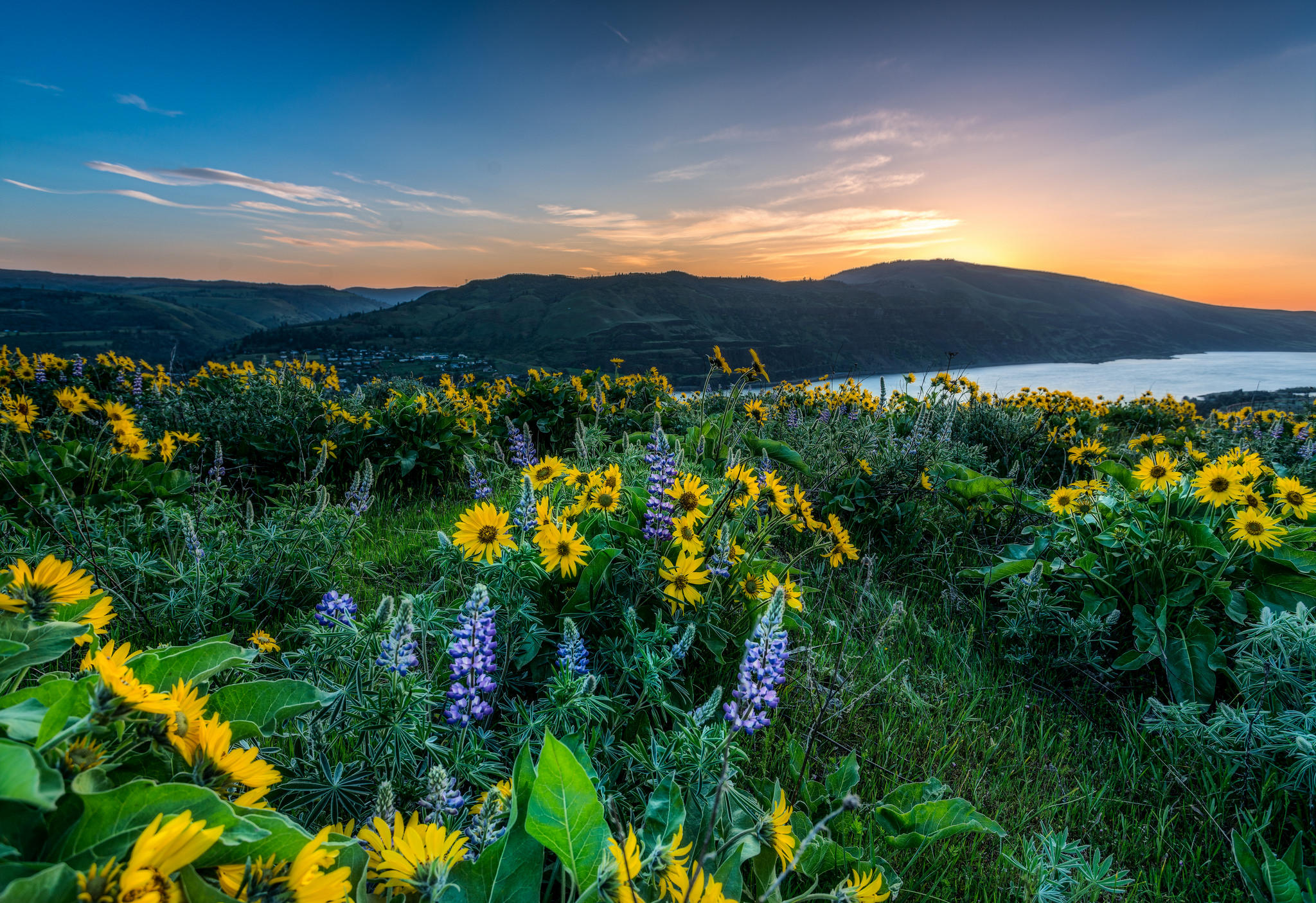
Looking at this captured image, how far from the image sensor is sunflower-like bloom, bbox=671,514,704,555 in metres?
1.91

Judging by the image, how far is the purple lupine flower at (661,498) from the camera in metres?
1.93

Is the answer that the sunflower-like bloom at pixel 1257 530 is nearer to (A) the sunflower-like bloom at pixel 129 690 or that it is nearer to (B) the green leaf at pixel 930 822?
(B) the green leaf at pixel 930 822

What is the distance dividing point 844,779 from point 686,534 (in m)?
0.88

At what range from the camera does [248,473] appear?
4.30 m

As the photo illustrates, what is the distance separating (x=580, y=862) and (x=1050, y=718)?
231 centimetres

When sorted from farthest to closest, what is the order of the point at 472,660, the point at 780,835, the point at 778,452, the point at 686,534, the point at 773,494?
the point at 778,452 → the point at 773,494 → the point at 686,534 → the point at 472,660 → the point at 780,835

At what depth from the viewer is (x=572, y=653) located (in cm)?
155

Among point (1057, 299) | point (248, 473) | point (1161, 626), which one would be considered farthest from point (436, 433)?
point (1057, 299)

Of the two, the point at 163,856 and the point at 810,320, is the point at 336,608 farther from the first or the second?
the point at 810,320

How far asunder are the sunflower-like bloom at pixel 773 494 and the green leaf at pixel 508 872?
5.55ft

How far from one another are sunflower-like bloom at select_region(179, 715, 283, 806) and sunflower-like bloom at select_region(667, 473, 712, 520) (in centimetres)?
136

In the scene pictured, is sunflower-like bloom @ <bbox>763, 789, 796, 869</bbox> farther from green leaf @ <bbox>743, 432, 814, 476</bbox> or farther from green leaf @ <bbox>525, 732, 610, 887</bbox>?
green leaf @ <bbox>743, 432, 814, 476</bbox>

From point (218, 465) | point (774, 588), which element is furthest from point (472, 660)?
point (218, 465)

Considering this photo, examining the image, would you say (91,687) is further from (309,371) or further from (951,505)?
(309,371)
